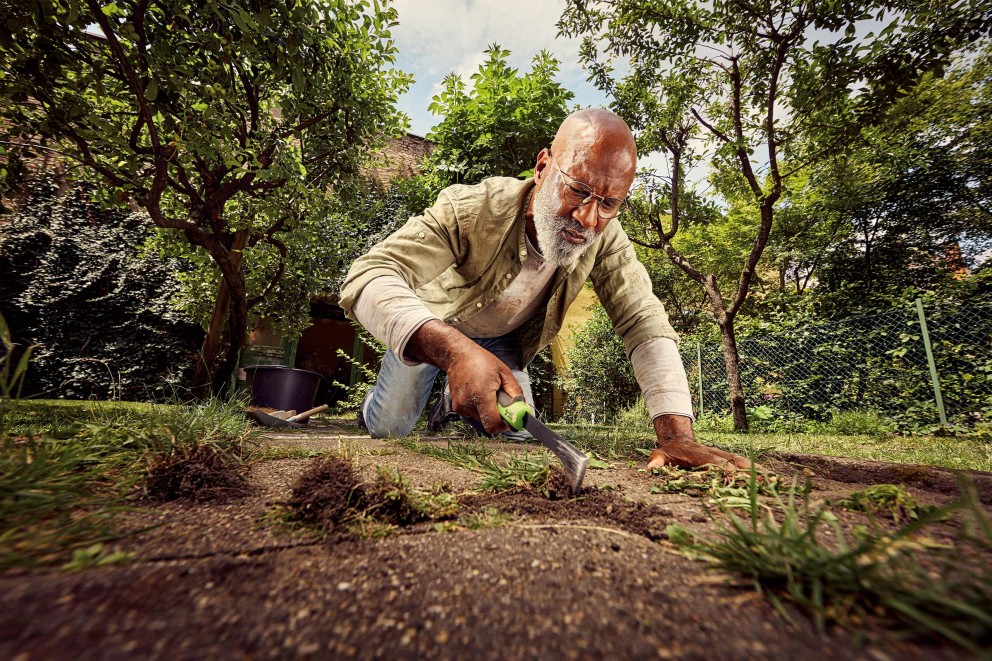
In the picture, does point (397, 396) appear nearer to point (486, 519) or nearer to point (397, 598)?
point (486, 519)

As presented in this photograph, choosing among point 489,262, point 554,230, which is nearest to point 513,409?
point 554,230

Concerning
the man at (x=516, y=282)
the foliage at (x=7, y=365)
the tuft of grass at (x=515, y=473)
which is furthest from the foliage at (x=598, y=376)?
the foliage at (x=7, y=365)

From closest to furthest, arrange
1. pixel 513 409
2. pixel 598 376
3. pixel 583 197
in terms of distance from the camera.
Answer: pixel 513 409 → pixel 583 197 → pixel 598 376

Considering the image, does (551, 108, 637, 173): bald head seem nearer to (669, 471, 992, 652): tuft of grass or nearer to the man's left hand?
the man's left hand

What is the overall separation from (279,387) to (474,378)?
4.29 meters

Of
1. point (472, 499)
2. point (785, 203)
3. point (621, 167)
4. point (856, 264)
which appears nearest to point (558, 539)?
point (472, 499)

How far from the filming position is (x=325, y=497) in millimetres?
1062

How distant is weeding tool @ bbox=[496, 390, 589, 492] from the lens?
4.39 feet

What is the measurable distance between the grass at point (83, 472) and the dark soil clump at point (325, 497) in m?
0.36

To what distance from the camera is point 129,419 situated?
197 cm

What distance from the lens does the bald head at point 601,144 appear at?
2.28 m

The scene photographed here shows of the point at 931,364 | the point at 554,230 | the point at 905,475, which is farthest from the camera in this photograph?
the point at 931,364

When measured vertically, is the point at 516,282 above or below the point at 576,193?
below

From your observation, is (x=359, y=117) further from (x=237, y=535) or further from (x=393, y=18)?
(x=237, y=535)
